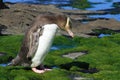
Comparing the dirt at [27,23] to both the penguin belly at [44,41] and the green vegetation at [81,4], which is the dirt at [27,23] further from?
the penguin belly at [44,41]

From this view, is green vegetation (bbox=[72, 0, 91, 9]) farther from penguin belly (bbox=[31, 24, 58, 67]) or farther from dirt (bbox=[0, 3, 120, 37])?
penguin belly (bbox=[31, 24, 58, 67])

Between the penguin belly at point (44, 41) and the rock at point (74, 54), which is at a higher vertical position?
the penguin belly at point (44, 41)

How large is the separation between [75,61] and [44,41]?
391 centimetres

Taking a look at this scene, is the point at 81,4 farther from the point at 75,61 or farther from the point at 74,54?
the point at 75,61

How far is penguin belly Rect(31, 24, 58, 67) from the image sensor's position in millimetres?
14156

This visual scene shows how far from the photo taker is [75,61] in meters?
18.1

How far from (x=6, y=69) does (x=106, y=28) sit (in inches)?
659

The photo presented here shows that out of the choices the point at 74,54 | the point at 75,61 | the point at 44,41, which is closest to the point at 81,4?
the point at 74,54

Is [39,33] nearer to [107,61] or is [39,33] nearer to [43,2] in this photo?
[107,61]

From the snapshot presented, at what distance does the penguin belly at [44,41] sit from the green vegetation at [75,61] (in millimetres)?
457

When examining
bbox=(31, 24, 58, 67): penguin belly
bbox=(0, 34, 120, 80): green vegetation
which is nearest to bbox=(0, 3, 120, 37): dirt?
bbox=(0, 34, 120, 80): green vegetation

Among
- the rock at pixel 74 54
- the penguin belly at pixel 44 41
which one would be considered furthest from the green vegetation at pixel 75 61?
the penguin belly at pixel 44 41

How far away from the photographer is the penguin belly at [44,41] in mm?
14156

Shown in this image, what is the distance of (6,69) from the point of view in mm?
15250
